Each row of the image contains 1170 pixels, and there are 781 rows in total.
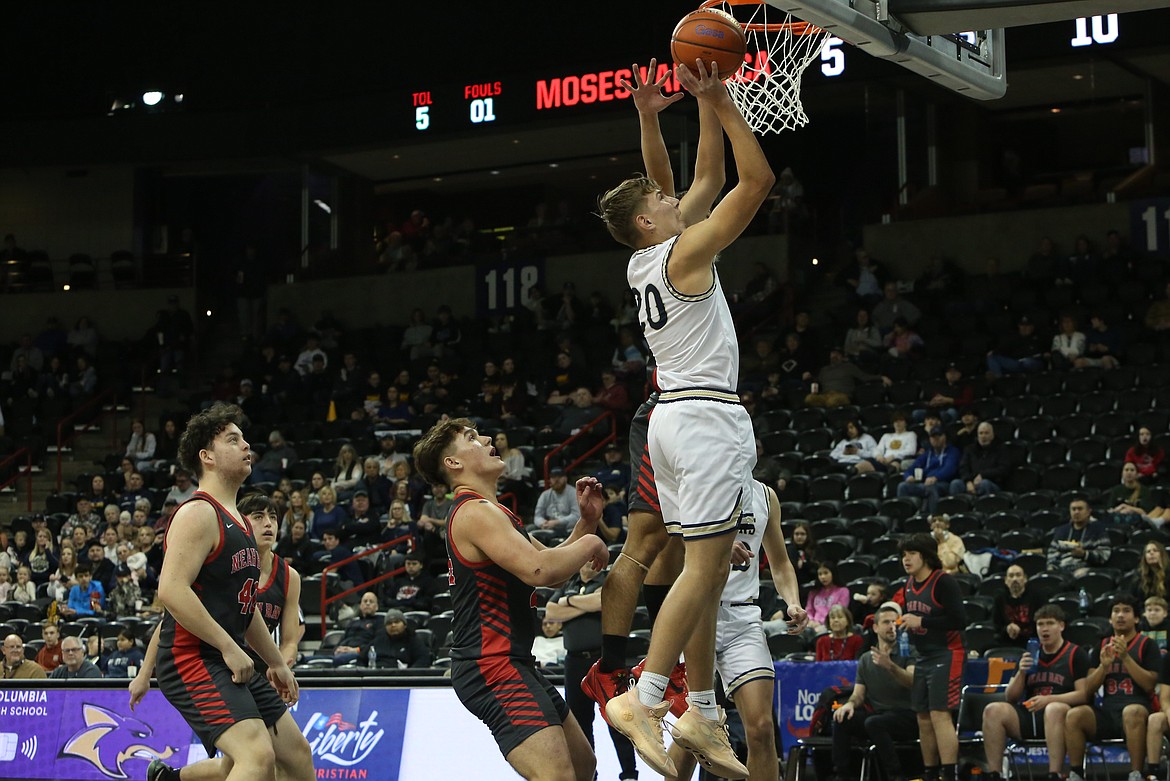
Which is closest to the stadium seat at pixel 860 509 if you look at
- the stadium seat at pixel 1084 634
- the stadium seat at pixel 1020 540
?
the stadium seat at pixel 1020 540

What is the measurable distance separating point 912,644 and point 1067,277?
1033 centimetres

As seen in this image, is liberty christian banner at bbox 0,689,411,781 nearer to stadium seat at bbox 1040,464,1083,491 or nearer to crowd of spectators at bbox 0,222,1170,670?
crowd of spectators at bbox 0,222,1170,670

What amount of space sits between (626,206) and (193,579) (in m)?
2.54

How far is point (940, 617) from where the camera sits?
1095 centimetres

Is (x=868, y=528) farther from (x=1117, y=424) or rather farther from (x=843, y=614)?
(x=1117, y=424)

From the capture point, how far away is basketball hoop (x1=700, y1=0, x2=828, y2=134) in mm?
7254

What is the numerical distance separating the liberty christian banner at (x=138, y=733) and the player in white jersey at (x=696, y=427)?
6156 millimetres

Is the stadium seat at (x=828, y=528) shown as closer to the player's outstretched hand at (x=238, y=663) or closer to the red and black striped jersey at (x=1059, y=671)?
the red and black striped jersey at (x=1059, y=671)

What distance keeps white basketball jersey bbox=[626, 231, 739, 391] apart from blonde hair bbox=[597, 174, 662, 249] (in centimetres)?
21

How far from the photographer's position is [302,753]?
6.70 metres

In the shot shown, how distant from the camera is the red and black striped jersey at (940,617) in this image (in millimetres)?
10906

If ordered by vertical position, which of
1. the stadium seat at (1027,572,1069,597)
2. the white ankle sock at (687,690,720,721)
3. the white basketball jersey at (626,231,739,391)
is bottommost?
the stadium seat at (1027,572,1069,597)

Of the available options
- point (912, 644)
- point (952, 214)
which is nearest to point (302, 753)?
point (912, 644)

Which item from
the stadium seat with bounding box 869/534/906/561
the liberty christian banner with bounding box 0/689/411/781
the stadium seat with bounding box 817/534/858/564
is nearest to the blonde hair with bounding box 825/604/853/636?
the stadium seat with bounding box 869/534/906/561
